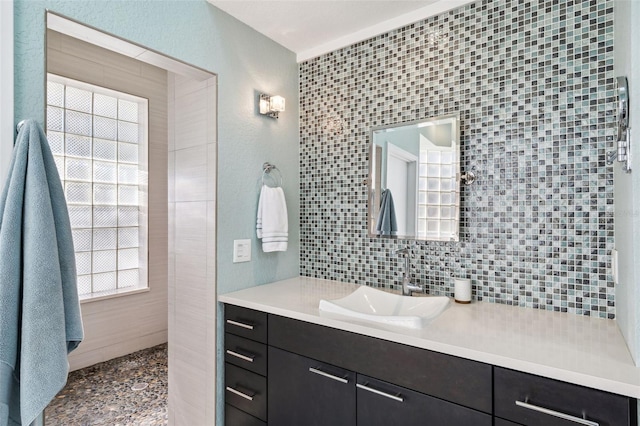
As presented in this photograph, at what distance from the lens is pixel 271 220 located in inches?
83.6

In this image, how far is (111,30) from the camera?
4.93 ft

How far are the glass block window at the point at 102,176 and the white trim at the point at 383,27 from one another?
5.80 feet

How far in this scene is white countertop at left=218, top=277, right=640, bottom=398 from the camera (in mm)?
1013

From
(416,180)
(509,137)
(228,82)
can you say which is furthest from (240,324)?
(509,137)

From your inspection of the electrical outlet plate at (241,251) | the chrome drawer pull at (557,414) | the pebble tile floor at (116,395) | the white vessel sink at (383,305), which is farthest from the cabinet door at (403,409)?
the pebble tile floor at (116,395)

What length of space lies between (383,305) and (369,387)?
509 millimetres

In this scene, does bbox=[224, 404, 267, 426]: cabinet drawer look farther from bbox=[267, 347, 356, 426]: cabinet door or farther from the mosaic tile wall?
the mosaic tile wall

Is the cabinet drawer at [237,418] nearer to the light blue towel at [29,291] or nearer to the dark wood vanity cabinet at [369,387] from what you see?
the dark wood vanity cabinet at [369,387]

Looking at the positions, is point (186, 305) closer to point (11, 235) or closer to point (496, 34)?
point (11, 235)

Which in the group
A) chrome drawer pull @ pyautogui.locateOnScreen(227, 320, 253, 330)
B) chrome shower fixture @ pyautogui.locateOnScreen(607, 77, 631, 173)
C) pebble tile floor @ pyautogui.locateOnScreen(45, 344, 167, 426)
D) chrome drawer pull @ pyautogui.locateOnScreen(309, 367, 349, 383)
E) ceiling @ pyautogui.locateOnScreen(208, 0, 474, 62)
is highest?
ceiling @ pyautogui.locateOnScreen(208, 0, 474, 62)

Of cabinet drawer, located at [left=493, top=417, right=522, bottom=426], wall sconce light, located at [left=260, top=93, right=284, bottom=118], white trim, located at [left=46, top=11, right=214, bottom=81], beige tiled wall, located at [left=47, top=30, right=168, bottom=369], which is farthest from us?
beige tiled wall, located at [left=47, top=30, right=168, bottom=369]

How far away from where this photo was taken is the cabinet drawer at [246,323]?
1.75 metres

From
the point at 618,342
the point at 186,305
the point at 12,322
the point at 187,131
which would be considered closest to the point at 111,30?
the point at 187,131

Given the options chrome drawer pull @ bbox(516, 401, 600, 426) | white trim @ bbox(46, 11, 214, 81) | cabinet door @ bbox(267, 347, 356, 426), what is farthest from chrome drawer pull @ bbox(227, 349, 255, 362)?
white trim @ bbox(46, 11, 214, 81)
